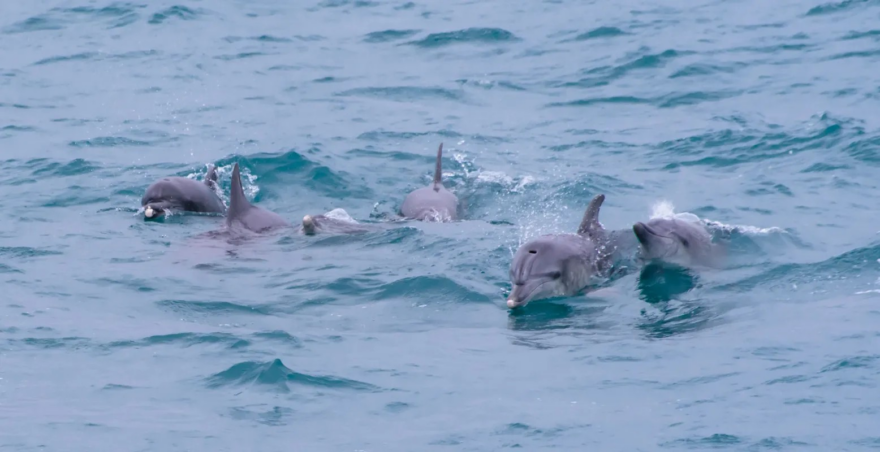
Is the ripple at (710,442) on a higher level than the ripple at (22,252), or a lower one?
higher

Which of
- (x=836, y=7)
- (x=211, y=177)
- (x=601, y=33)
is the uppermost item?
(x=836, y=7)

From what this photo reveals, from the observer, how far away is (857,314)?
10.5 metres

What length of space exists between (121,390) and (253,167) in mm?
8860

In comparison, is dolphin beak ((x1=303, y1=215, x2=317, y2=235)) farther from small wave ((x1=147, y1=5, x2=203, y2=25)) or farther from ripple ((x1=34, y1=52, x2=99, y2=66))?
small wave ((x1=147, y1=5, x2=203, y2=25))

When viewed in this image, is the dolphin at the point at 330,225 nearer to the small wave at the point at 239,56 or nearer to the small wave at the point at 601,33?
the small wave at the point at 239,56

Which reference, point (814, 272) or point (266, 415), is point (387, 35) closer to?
point (814, 272)

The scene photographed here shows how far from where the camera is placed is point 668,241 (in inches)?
498

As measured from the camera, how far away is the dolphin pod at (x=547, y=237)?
466 inches

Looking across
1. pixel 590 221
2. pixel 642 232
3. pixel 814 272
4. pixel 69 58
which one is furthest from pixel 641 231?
pixel 69 58

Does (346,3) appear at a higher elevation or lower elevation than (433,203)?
higher

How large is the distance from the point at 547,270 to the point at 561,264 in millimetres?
218

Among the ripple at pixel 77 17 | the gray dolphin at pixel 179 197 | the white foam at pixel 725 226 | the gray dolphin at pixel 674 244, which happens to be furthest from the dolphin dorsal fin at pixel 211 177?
the ripple at pixel 77 17

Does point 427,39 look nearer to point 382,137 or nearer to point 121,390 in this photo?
point 382,137

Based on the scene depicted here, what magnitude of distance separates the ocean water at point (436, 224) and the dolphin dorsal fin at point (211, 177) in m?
0.64
